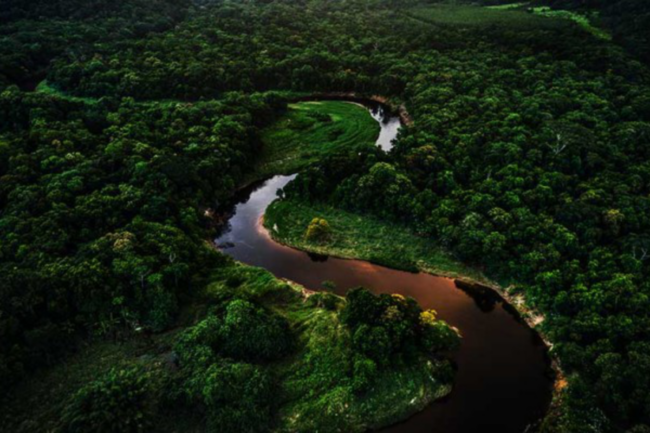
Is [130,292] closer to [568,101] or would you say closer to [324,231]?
[324,231]

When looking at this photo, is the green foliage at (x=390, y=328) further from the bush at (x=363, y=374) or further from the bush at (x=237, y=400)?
the bush at (x=237, y=400)

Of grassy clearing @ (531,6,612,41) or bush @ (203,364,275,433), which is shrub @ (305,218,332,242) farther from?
grassy clearing @ (531,6,612,41)

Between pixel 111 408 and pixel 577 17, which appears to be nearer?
pixel 111 408

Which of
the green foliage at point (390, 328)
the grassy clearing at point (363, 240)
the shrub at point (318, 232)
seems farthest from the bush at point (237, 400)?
the shrub at point (318, 232)

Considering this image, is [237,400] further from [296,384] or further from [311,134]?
[311,134]

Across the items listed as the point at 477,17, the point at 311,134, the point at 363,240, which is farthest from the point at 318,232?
the point at 477,17

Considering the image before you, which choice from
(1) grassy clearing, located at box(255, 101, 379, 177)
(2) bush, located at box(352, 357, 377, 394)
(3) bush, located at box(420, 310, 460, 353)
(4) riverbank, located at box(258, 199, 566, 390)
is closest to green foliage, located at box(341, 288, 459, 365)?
(3) bush, located at box(420, 310, 460, 353)

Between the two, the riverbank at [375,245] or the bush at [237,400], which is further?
the riverbank at [375,245]

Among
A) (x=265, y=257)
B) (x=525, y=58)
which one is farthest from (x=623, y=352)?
(x=525, y=58)
